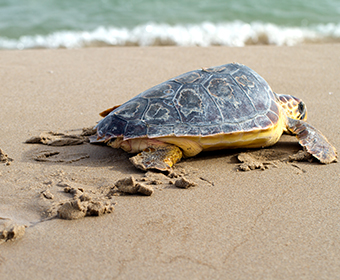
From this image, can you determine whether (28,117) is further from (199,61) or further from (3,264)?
(199,61)

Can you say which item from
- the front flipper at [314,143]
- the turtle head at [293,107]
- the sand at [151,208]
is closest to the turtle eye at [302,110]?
the turtle head at [293,107]

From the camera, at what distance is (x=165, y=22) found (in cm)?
891

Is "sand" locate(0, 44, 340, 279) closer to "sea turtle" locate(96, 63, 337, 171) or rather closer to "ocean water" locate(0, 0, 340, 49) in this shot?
"sea turtle" locate(96, 63, 337, 171)

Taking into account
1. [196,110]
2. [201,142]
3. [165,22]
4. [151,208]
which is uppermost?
[165,22]

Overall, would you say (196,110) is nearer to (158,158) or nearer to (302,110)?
(158,158)

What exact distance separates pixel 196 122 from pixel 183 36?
5.13m

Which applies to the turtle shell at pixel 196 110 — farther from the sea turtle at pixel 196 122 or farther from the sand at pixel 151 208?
the sand at pixel 151 208

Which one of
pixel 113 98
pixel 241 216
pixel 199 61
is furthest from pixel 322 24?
pixel 241 216

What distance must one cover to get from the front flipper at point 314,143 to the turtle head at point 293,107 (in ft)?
0.87

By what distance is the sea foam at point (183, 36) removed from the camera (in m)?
7.76

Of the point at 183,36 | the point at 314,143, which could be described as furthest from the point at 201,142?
the point at 183,36

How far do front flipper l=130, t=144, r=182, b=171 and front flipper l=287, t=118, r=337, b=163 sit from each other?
121 cm

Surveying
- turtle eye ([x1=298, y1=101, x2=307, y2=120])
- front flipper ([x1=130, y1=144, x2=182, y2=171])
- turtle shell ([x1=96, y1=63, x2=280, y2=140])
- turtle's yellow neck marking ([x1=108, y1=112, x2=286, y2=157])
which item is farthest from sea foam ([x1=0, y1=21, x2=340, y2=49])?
front flipper ([x1=130, y1=144, x2=182, y2=171])

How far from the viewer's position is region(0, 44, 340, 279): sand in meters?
2.13
